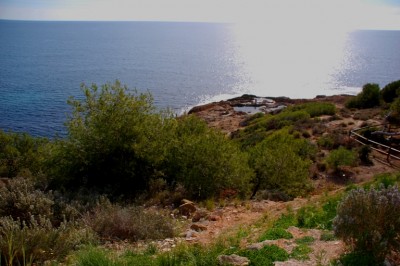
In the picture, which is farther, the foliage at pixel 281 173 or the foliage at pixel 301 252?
the foliage at pixel 281 173

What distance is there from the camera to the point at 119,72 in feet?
336

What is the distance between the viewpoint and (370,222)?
622 centimetres

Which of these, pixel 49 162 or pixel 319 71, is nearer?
pixel 49 162

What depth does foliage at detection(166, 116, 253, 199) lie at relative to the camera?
15.3 m

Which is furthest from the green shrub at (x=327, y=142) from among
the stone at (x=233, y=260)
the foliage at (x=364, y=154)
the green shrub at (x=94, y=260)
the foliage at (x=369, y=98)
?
the green shrub at (x=94, y=260)

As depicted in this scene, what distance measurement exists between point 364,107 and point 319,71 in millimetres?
84540

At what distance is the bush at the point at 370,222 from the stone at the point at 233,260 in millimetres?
1592

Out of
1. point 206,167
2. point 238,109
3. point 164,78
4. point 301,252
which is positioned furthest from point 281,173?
point 164,78

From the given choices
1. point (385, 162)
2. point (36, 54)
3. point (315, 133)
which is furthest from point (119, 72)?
point (385, 162)

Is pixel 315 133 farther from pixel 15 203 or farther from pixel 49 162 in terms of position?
pixel 15 203

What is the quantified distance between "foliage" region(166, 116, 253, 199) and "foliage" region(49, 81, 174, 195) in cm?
87

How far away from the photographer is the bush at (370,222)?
609 centimetres

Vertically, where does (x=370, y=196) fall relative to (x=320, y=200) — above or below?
above

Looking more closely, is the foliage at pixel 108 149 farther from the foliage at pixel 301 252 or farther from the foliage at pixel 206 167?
the foliage at pixel 301 252
